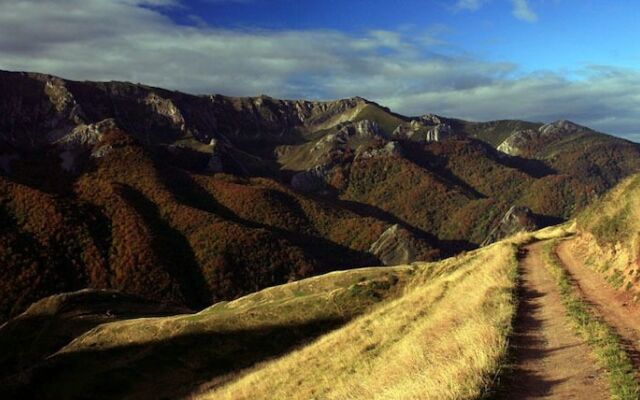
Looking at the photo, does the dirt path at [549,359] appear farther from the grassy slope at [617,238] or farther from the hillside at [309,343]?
the grassy slope at [617,238]

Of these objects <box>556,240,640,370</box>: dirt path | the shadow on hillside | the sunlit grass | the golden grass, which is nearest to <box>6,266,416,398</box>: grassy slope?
the shadow on hillside

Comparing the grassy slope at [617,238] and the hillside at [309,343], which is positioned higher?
the grassy slope at [617,238]

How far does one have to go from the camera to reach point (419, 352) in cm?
2130

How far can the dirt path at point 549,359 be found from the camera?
590 inches

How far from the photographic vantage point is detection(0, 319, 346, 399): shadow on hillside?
1673 inches

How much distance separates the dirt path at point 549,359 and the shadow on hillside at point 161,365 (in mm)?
23505

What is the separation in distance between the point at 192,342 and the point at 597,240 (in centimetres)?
3412

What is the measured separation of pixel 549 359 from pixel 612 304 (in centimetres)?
815

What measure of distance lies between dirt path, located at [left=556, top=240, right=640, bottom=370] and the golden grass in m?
3.52

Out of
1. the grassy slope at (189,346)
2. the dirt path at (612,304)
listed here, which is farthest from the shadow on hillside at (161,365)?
the dirt path at (612,304)

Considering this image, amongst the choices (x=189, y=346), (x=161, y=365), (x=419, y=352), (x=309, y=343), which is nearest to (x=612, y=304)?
(x=419, y=352)

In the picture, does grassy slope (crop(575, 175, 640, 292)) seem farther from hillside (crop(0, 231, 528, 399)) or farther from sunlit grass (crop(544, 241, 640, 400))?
hillside (crop(0, 231, 528, 399))

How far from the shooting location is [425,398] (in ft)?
46.8

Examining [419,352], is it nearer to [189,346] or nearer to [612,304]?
[612,304]
